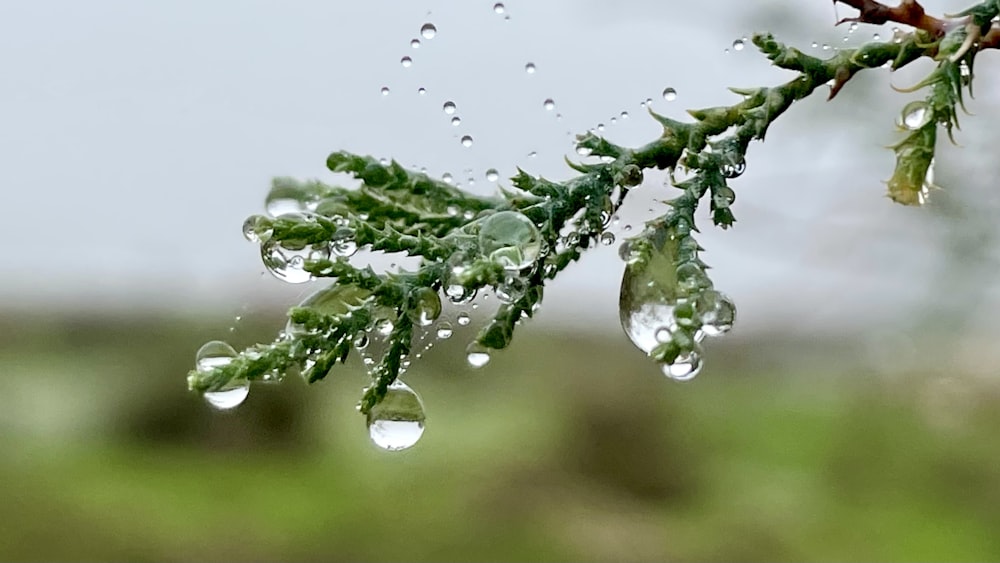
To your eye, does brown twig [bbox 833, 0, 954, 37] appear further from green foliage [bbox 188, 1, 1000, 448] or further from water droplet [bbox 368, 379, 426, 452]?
water droplet [bbox 368, 379, 426, 452]

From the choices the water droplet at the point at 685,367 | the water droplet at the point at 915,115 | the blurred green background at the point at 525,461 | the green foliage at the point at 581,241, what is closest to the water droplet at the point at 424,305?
the green foliage at the point at 581,241

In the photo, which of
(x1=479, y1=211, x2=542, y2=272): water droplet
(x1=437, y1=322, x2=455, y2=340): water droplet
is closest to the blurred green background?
(x1=437, y1=322, x2=455, y2=340): water droplet

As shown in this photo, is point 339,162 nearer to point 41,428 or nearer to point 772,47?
Result: point 772,47

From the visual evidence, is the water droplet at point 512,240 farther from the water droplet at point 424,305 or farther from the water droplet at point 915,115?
the water droplet at point 915,115

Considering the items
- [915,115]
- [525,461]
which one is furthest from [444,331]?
[525,461]

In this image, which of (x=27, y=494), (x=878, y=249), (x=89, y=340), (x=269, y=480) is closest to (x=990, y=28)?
(x=878, y=249)

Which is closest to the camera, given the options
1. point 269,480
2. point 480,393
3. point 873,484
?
point 873,484

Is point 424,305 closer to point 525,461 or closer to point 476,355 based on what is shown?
point 476,355
